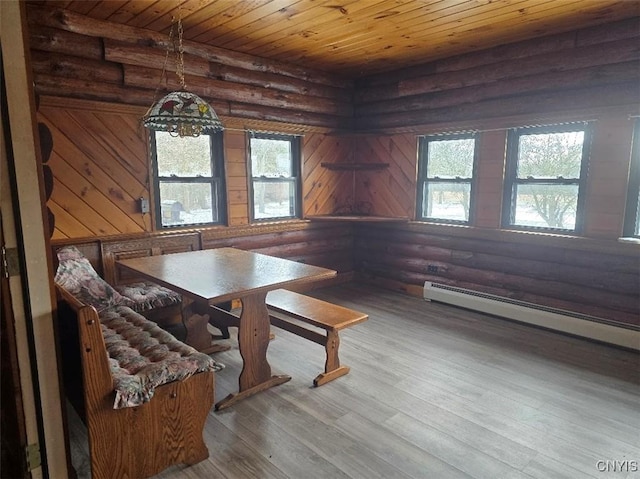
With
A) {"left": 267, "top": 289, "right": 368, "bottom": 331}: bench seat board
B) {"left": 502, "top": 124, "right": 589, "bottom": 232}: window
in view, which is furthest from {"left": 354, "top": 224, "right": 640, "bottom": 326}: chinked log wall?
{"left": 267, "top": 289, "right": 368, "bottom": 331}: bench seat board

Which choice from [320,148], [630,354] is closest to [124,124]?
[320,148]

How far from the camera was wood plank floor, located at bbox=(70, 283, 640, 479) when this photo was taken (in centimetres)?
209

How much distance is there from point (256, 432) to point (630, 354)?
10.2 ft

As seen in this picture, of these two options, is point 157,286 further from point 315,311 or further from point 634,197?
point 634,197

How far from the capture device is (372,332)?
153 inches

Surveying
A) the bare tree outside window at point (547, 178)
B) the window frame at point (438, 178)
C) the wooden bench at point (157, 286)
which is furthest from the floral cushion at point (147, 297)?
the bare tree outside window at point (547, 178)

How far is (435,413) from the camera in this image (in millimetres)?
2551

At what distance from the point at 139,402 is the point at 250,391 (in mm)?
1001

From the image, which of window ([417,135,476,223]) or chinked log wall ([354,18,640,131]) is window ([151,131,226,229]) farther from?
window ([417,135,476,223])

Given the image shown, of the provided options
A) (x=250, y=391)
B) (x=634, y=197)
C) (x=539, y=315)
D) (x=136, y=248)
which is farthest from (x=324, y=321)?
(x=634, y=197)

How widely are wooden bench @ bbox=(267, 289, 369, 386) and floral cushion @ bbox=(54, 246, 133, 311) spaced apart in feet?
3.92

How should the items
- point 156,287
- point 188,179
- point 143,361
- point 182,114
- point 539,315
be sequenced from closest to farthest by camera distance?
point 143,361 < point 182,114 < point 156,287 < point 539,315 < point 188,179

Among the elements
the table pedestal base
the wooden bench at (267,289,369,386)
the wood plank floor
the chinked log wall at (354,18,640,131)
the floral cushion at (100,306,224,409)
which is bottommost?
the wood plank floor

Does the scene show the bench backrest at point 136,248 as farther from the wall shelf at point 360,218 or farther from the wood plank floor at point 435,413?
the wall shelf at point 360,218
